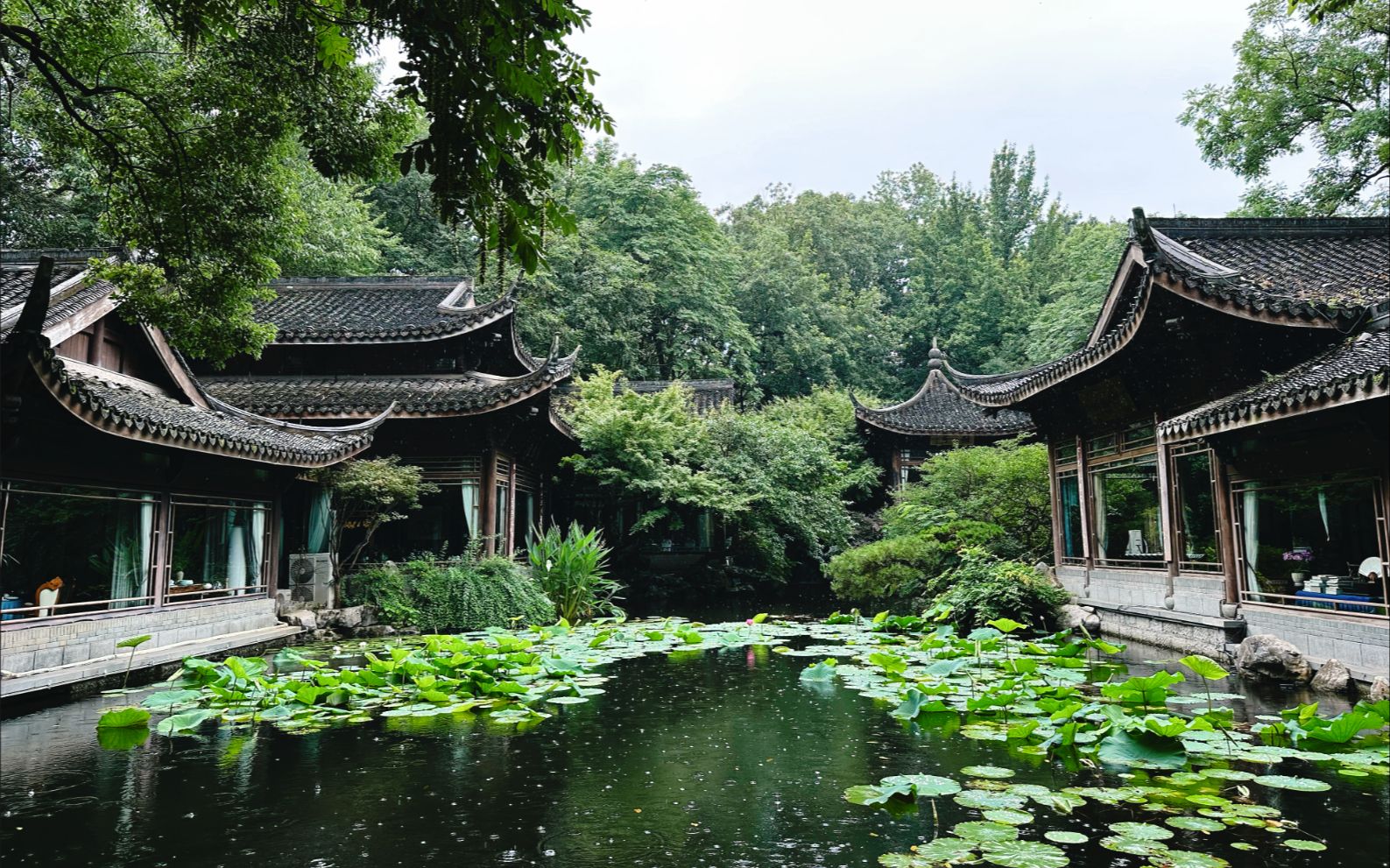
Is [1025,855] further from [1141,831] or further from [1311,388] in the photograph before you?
[1311,388]

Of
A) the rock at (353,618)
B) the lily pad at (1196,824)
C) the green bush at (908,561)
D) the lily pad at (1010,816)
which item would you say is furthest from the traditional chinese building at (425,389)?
the lily pad at (1196,824)

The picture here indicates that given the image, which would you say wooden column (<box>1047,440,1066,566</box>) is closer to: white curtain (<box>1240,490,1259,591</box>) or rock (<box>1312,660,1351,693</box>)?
white curtain (<box>1240,490,1259,591</box>)

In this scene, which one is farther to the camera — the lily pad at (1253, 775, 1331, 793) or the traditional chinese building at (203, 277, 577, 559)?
the traditional chinese building at (203, 277, 577, 559)

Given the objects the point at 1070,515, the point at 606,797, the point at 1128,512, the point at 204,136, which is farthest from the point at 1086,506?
the point at 204,136

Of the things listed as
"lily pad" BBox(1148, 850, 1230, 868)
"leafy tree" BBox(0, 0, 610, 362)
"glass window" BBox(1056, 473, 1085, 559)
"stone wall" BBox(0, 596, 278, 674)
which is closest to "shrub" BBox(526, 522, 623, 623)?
"stone wall" BBox(0, 596, 278, 674)

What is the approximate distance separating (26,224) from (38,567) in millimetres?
11198

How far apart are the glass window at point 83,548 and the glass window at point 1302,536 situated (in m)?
10.5

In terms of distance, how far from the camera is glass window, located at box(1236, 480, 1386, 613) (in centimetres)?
807

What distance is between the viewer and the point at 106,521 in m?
8.91

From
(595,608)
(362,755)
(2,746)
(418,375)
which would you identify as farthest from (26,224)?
(362,755)

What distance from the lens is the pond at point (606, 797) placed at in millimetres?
A: 3516

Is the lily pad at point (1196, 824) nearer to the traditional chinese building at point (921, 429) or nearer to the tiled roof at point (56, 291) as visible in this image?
the tiled roof at point (56, 291)

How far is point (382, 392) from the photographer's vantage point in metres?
13.7

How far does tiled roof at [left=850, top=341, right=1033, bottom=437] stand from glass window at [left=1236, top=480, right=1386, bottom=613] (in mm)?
11621
